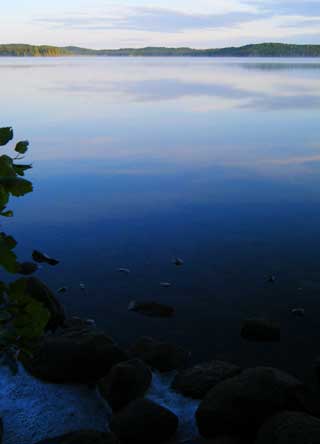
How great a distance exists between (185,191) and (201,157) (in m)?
5.64

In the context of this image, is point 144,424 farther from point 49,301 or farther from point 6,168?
point 6,168

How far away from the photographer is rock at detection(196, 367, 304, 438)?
628 cm

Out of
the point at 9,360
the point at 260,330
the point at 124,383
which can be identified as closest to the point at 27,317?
the point at 9,360

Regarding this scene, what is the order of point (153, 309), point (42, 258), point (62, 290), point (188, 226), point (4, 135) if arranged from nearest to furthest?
point (4, 135) → point (153, 309) → point (62, 290) → point (42, 258) → point (188, 226)

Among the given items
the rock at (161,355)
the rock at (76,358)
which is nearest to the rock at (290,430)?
the rock at (161,355)

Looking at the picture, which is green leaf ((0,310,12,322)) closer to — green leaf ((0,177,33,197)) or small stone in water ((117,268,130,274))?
green leaf ((0,177,33,197))

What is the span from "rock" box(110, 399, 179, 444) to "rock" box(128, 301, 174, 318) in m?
3.15

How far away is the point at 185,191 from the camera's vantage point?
18.2 metres

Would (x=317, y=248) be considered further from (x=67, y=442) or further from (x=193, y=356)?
(x=67, y=442)

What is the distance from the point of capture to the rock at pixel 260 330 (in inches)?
348

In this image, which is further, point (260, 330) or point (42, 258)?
point (42, 258)

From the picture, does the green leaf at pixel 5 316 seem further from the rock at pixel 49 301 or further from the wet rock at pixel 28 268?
the wet rock at pixel 28 268

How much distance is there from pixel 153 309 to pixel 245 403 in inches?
148

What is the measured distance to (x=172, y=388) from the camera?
7527 millimetres
